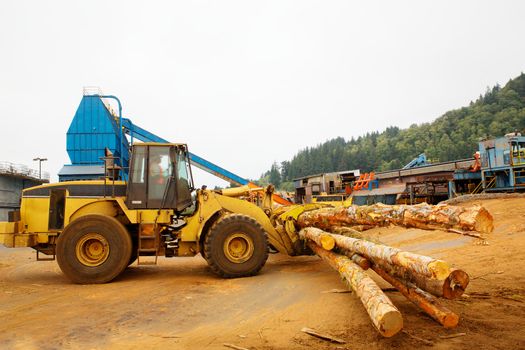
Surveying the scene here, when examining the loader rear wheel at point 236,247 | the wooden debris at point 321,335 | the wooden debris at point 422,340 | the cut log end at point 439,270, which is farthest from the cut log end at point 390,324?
the loader rear wheel at point 236,247

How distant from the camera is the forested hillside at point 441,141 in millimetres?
81000

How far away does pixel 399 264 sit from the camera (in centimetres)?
492

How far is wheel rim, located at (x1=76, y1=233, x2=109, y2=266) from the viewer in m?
8.08

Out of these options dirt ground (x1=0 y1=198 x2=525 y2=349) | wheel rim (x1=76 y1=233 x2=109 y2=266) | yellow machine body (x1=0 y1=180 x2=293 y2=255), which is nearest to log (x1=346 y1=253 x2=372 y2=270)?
dirt ground (x1=0 y1=198 x2=525 y2=349)

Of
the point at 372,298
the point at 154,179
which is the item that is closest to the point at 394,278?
the point at 372,298

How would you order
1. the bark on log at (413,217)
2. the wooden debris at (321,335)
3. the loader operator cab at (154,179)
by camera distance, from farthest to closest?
the loader operator cab at (154,179) → the bark on log at (413,217) → the wooden debris at (321,335)

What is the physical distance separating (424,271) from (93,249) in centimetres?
664

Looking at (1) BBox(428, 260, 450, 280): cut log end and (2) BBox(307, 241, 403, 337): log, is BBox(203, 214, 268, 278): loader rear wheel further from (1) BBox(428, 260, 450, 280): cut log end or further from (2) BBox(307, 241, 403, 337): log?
(1) BBox(428, 260, 450, 280): cut log end

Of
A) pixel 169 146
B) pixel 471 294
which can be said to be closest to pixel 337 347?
pixel 471 294

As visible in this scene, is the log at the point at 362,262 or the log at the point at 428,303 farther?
the log at the point at 362,262

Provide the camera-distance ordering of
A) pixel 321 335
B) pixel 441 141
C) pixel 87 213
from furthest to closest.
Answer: pixel 441 141, pixel 87 213, pixel 321 335

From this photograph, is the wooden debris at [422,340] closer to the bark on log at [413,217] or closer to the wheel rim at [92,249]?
the bark on log at [413,217]

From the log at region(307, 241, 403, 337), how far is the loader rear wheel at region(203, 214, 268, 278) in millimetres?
1694

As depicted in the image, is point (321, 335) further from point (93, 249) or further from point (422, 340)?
point (93, 249)
